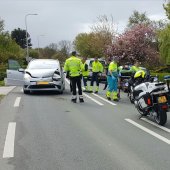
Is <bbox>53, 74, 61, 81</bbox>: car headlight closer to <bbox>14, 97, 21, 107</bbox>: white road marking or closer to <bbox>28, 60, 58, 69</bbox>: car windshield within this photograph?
<bbox>28, 60, 58, 69</bbox>: car windshield

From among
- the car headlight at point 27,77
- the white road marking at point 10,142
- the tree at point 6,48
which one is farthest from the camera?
the tree at point 6,48

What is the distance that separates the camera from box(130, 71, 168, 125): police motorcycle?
959 centimetres

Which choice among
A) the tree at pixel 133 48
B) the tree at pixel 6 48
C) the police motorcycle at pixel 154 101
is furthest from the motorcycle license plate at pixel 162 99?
the tree at pixel 6 48

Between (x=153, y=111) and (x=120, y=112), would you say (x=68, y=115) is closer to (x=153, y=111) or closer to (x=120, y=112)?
(x=120, y=112)

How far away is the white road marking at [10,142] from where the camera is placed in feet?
22.7

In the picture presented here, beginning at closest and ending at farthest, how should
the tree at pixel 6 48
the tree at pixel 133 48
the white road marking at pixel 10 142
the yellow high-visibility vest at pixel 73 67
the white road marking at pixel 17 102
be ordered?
the white road marking at pixel 10 142 < the white road marking at pixel 17 102 < the yellow high-visibility vest at pixel 73 67 < the tree at pixel 133 48 < the tree at pixel 6 48

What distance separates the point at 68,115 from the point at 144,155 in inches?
193

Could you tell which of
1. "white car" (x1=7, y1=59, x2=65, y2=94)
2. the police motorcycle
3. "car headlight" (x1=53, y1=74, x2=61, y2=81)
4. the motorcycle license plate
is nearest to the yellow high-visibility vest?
"white car" (x1=7, y1=59, x2=65, y2=94)

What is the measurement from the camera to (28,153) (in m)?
6.95

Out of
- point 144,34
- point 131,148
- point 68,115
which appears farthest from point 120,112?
point 144,34

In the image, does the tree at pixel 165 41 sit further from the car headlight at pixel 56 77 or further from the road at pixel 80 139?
the road at pixel 80 139

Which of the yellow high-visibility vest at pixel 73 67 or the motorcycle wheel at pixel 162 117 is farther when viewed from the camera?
the yellow high-visibility vest at pixel 73 67

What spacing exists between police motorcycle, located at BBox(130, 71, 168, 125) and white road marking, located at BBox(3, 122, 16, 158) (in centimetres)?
341

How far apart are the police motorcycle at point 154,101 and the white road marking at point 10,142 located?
11.2 ft
